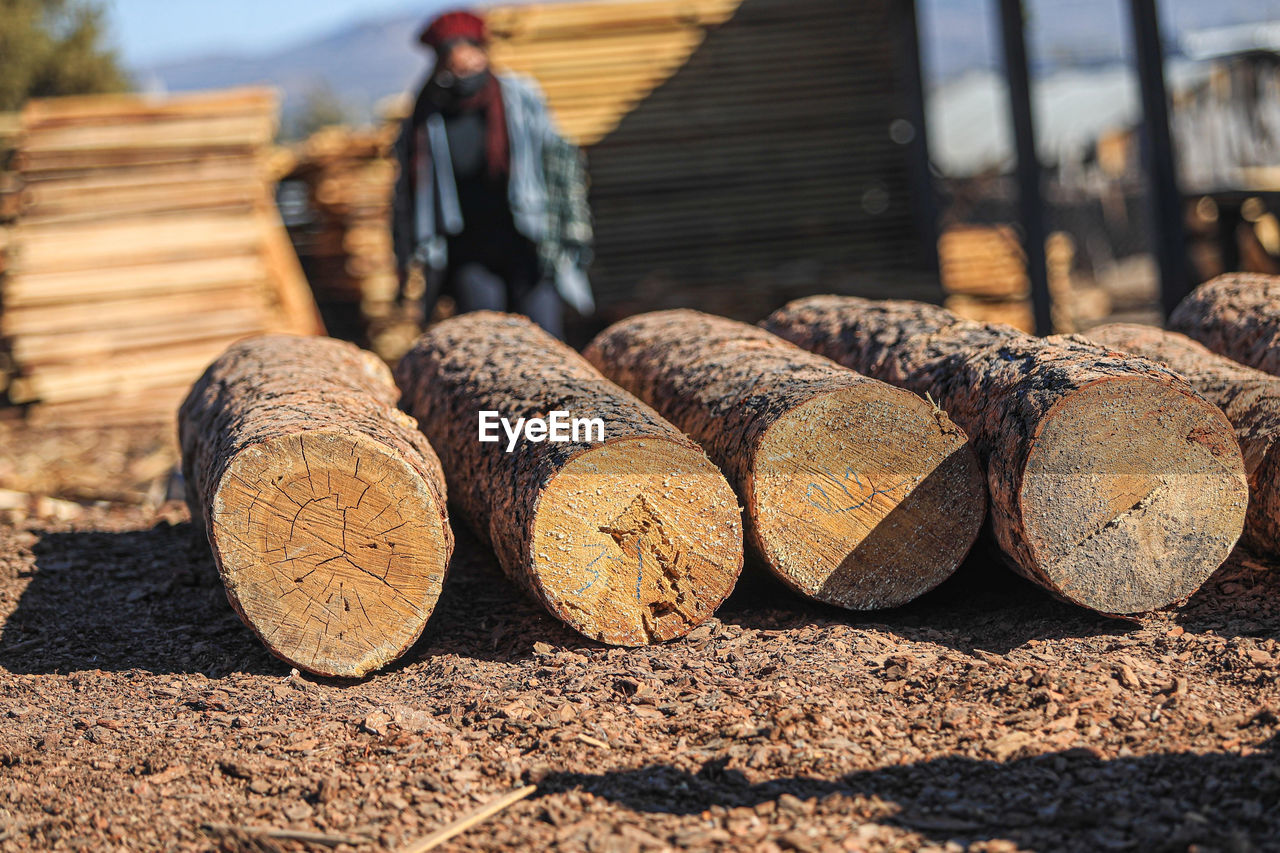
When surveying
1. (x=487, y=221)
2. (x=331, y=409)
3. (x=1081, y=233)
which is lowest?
(x=1081, y=233)

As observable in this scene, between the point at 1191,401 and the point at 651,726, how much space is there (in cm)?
202

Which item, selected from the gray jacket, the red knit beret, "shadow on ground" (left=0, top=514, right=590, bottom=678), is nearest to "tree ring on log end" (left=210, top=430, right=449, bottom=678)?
"shadow on ground" (left=0, top=514, right=590, bottom=678)

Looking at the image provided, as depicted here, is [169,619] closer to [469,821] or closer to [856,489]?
[469,821]

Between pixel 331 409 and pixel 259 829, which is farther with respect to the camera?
pixel 331 409

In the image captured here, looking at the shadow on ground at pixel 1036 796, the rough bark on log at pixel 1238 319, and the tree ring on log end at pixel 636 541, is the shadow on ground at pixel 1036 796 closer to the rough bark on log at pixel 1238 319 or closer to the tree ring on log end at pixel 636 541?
the tree ring on log end at pixel 636 541

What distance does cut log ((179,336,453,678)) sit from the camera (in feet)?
12.7

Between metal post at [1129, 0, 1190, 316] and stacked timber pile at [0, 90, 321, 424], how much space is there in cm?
688

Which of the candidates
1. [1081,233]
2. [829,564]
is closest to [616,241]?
[829,564]

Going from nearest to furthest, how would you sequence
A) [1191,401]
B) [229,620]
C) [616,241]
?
1. [1191,401]
2. [229,620]
3. [616,241]

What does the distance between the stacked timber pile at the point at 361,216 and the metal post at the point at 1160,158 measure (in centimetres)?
685

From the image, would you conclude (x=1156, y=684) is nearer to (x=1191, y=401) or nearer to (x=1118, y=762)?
(x=1118, y=762)

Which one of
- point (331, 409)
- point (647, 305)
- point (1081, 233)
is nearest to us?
point (331, 409)

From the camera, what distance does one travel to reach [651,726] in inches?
138

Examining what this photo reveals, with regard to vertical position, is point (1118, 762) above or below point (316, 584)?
below
